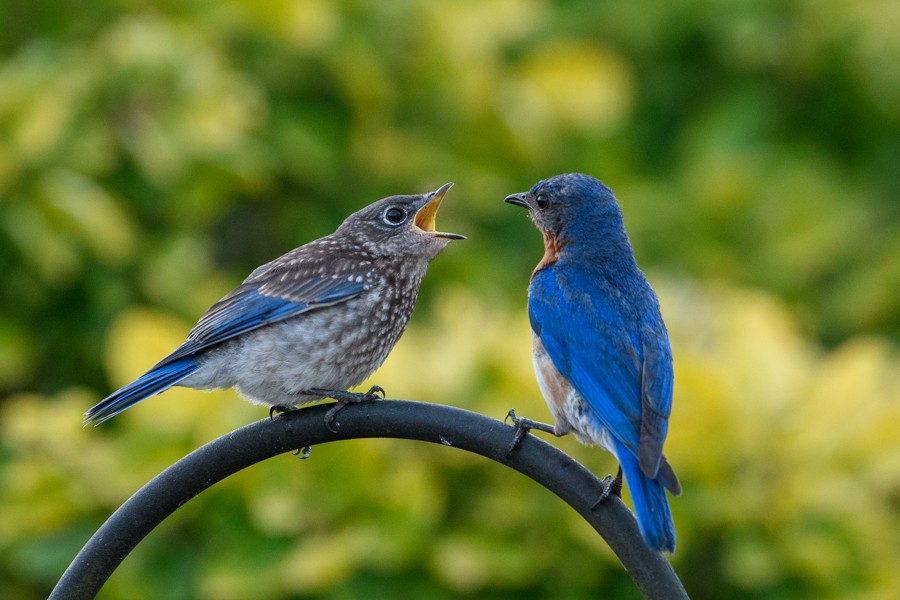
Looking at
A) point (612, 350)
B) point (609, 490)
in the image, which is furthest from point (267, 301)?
point (609, 490)

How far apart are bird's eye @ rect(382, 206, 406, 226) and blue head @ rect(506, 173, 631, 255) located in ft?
1.16

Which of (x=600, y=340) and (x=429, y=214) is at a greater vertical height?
(x=429, y=214)

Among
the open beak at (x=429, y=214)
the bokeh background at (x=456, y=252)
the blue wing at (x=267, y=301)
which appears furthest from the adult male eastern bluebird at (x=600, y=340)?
the bokeh background at (x=456, y=252)

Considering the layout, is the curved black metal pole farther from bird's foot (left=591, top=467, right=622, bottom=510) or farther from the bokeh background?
the bokeh background

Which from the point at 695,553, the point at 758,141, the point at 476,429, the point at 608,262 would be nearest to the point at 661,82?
the point at 758,141

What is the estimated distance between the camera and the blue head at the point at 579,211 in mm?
3674

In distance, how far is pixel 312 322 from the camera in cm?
354

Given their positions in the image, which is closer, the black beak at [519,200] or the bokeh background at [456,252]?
the black beak at [519,200]

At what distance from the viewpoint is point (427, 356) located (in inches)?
205

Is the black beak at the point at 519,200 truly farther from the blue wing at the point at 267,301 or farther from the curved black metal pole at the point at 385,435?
the curved black metal pole at the point at 385,435

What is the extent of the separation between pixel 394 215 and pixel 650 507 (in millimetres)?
1387

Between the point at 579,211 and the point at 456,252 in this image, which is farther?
the point at 456,252

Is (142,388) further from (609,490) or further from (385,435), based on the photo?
(609,490)

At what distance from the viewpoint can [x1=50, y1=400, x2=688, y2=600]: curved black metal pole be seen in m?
2.82
